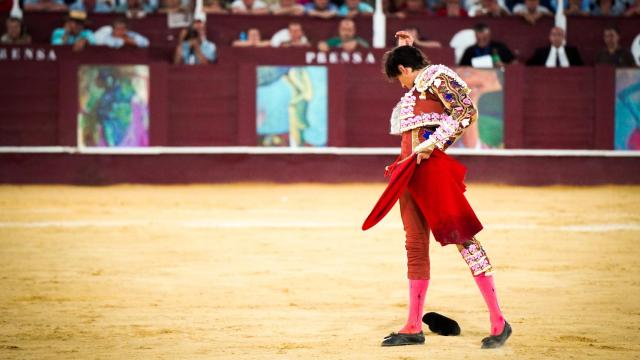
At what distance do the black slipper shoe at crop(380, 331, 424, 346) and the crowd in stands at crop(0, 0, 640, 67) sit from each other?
672 cm

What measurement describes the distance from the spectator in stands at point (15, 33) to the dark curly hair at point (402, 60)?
7240 mm

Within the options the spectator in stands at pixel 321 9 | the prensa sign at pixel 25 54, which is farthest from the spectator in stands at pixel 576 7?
the prensa sign at pixel 25 54

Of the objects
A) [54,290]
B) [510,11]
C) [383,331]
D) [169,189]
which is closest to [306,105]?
[169,189]

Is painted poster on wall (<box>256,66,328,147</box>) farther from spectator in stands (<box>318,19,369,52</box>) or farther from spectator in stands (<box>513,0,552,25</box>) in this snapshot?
spectator in stands (<box>513,0,552,25</box>)

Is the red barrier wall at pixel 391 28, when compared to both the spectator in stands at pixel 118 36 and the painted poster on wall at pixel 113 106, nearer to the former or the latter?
the spectator in stands at pixel 118 36

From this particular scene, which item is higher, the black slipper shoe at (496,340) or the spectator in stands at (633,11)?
the spectator in stands at (633,11)

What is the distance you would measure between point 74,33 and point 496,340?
7.54 m

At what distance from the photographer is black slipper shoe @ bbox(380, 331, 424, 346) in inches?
136

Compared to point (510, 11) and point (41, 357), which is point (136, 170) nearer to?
point (510, 11)

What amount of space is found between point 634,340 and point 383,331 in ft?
2.67

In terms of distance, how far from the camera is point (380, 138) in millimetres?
10398

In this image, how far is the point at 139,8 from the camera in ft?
34.2

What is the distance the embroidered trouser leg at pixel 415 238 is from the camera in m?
3.51

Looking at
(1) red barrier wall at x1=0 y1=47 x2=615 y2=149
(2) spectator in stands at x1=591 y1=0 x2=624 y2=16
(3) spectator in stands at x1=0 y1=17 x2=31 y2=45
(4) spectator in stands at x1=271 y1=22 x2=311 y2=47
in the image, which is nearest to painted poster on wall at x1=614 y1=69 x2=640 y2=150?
(1) red barrier wall at x1=0 y1=47 x2=615 y2=149
